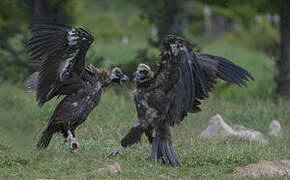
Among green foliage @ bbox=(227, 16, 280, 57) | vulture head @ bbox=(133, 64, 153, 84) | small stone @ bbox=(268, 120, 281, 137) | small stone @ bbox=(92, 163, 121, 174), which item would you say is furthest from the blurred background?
small stone @ bbox=(92, 163, 121, 174)

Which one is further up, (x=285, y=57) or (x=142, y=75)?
(x=285, y=57)

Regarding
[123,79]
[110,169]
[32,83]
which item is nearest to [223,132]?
[123,79]

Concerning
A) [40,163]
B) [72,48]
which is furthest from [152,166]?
[72,48]

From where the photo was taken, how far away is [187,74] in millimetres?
6473

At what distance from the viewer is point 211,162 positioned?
22.8ft

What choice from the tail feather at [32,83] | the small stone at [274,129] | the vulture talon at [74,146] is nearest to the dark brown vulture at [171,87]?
the vulture talon at [74,146]

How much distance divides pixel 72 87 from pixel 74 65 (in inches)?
14.4

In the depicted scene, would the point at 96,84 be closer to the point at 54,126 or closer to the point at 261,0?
the point at 54,126

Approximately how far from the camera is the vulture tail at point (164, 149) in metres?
6.76

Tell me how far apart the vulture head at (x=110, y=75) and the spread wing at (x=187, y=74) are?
1001 millimetres

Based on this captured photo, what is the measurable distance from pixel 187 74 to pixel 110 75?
161 centimetres

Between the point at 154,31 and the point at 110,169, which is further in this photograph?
the point at 154,31

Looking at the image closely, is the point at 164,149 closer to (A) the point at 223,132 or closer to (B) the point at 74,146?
(B) the point at 74,146

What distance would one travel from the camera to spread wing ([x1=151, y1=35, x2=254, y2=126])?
21.1 ft
